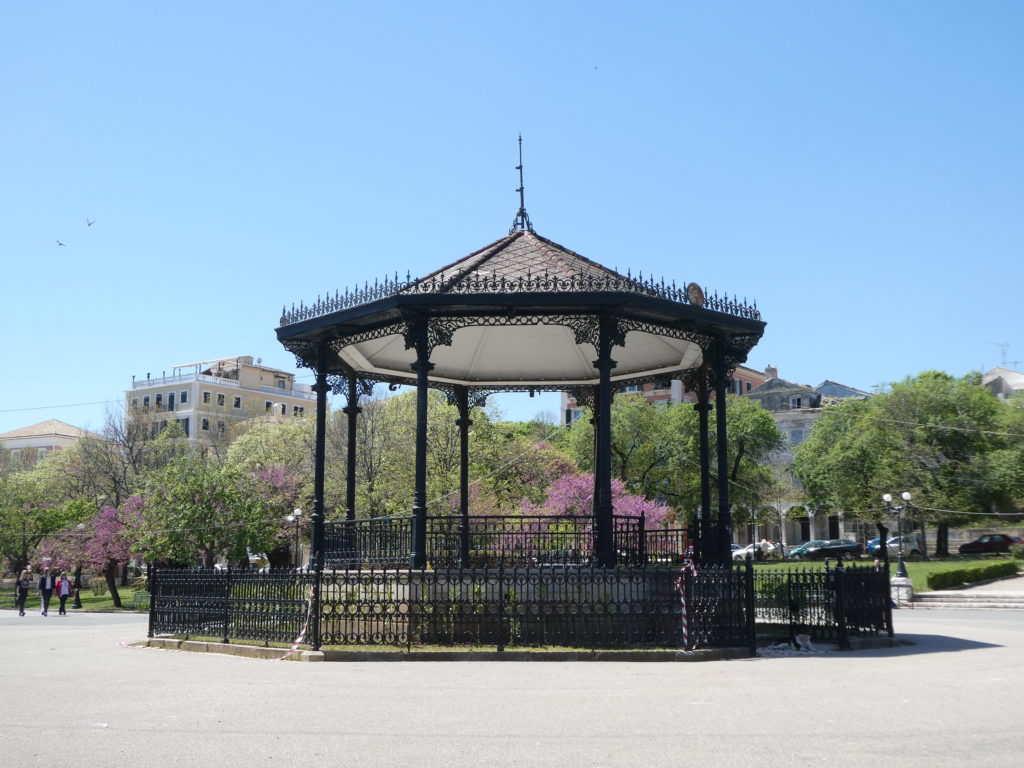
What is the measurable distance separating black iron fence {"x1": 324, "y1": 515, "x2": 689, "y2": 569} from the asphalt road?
2.41m

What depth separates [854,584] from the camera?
50.5 ft

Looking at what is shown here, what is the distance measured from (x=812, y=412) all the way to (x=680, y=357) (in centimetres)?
6088

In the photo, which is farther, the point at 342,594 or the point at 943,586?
the point at 943,586

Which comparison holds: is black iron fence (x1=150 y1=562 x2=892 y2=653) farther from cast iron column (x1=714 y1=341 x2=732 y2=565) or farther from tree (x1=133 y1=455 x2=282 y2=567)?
tree (x1=133 y1=455 x2=282 y2=567)

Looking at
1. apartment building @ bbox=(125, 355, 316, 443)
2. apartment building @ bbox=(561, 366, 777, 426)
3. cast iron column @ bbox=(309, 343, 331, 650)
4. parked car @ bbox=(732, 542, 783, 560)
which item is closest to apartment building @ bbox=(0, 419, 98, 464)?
apartment building @ bbox=(125, 355, 316, 443)

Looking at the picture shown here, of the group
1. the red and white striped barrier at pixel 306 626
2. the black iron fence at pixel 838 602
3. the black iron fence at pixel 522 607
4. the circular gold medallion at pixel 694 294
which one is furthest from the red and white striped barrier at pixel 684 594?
the red and white striped barrier at pixel 306 626

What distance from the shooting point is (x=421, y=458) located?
15.0 m

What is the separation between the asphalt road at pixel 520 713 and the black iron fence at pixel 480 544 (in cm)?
241

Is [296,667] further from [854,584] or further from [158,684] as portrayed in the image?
[854,584]

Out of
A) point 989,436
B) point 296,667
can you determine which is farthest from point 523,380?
point 989,436

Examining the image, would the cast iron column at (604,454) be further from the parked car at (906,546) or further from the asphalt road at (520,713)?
the parked car at (906,546)

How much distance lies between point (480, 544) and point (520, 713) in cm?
804

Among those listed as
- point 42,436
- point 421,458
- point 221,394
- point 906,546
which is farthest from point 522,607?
point 42,436

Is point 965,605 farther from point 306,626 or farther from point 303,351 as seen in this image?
point 306,626
